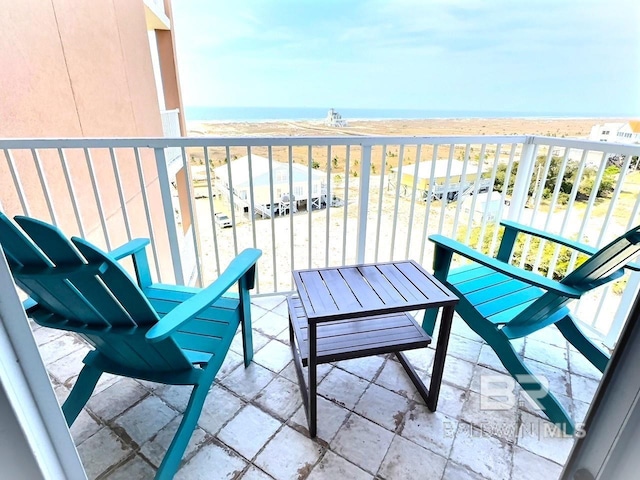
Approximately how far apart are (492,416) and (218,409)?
1.29 metres

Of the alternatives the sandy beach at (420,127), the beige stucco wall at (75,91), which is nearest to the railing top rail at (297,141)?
→ the sandy beach at (420,127)

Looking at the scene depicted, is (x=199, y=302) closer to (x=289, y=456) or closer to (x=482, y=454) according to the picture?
(x=289, y=456)

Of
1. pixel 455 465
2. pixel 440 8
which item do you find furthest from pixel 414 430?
pixel 440 8

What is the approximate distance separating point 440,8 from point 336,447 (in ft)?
45.2

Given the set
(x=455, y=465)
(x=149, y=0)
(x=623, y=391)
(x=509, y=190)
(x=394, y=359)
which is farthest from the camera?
(x=149, y=0)

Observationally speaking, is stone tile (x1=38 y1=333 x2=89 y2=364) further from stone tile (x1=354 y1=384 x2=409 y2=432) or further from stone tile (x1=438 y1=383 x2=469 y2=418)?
stone tile (x1=438 y1=383 x2=469 y2=418)

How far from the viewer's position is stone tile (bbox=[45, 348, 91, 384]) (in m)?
1.69

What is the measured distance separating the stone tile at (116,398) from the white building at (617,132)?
305 cm

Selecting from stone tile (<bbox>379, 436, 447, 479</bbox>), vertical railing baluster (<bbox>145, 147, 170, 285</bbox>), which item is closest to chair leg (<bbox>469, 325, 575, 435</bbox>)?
stone tile (<bbox>379, 436, 447, 479</bbox>)

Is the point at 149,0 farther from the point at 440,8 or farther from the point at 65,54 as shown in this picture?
the point at 440,8

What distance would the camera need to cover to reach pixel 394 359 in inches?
73.4

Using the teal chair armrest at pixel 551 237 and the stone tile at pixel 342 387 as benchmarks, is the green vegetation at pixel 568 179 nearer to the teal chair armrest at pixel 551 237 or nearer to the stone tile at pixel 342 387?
the teal chair armrest at pixel 551 237

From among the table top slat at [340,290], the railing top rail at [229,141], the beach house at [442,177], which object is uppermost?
the railing top rail at [229,141]

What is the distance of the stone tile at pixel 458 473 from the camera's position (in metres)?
1.26
